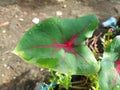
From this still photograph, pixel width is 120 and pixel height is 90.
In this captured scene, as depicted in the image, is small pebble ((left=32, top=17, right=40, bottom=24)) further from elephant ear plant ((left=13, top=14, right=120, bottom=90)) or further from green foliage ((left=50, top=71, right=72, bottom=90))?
elephant ear plant ((left=13, top=14, right=120, bottom=90))

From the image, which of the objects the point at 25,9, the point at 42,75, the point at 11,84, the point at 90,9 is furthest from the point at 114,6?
the point at 11,84

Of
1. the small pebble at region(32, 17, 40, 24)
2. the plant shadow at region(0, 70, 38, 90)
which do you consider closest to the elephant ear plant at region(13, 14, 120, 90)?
the plant shadow at region(0, 70, 38, 90)

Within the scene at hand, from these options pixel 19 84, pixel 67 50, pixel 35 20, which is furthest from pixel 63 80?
pixel 35 20

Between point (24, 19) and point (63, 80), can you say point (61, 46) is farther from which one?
point (24, 19)

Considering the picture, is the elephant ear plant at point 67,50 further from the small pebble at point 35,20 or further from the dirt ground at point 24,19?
the small pebble at point 35,20

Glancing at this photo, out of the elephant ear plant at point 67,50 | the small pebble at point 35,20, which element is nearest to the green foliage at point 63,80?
the elephant ear plant at point 67,50

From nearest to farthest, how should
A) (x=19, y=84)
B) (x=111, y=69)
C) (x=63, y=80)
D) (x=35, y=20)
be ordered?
1. (x=111, y=69)
2. (x=63, y=80)
3. (x=19, y=84)
4. (x=35, y=20)
